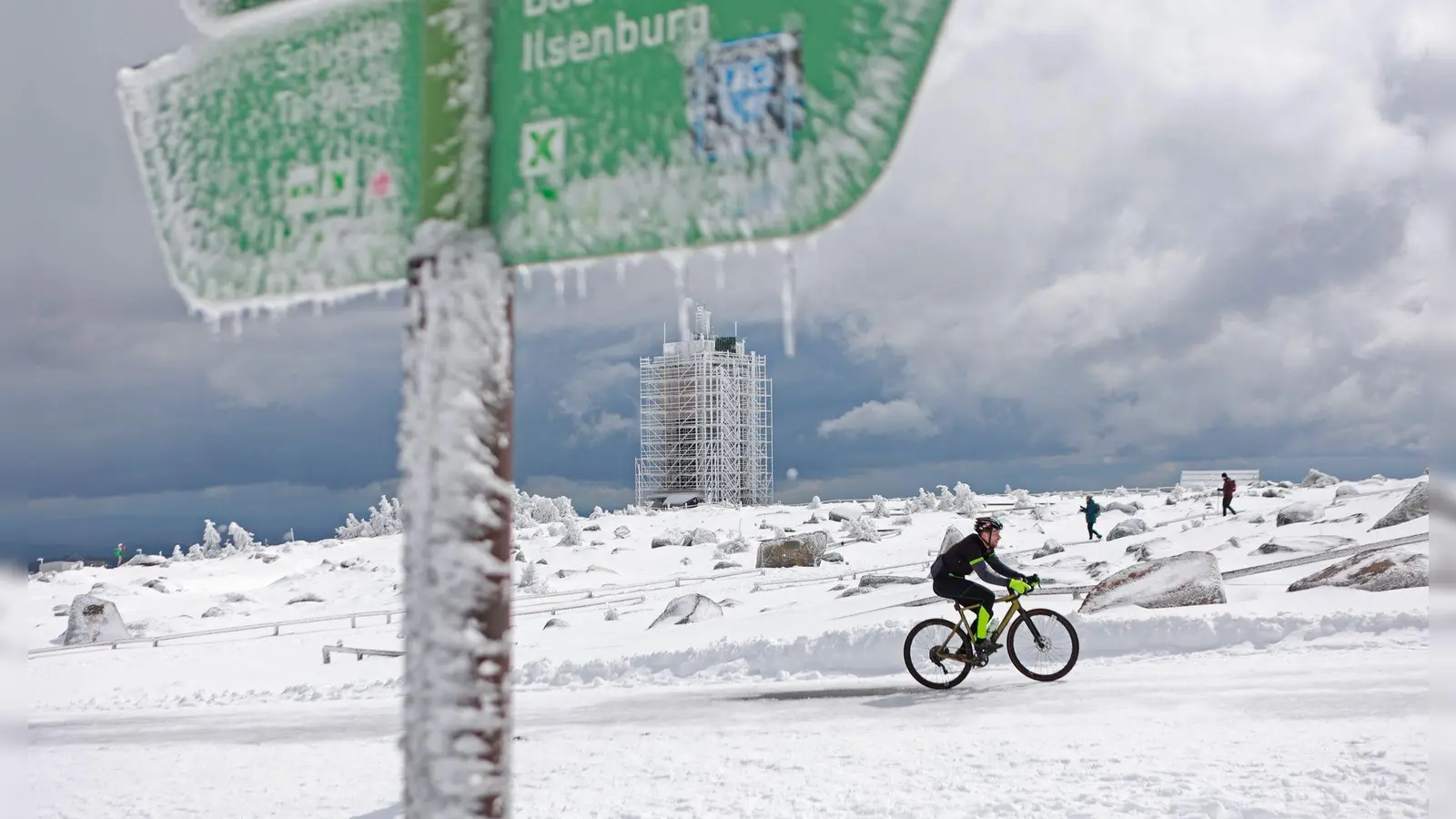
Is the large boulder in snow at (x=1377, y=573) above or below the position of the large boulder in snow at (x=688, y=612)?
above

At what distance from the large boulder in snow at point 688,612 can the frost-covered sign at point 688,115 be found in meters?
16.1

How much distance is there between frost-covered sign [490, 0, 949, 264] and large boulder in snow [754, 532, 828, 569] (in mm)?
25471

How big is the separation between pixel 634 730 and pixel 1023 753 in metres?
3.72

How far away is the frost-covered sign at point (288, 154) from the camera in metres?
2.04

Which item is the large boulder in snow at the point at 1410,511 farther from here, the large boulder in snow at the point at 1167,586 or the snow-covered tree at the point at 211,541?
the snow-covered tree at the point at 211,541

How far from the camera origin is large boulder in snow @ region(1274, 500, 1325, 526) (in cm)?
2230

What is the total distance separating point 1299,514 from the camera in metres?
22.5

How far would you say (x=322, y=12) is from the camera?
2.16m

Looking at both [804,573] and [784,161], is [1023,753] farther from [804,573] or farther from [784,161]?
[804,573]

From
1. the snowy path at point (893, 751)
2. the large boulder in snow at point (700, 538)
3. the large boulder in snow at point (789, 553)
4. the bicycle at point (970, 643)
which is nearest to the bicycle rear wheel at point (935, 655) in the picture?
the bicycle at point (970, 643)

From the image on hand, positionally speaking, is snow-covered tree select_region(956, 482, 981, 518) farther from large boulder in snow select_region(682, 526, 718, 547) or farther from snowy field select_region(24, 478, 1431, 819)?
snowy field select_region(24, 478, 1431, 819)

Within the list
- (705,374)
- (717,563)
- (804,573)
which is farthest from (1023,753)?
(705,374)

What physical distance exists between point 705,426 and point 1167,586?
59.7 m

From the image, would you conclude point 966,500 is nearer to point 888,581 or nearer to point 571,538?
point 571,538
